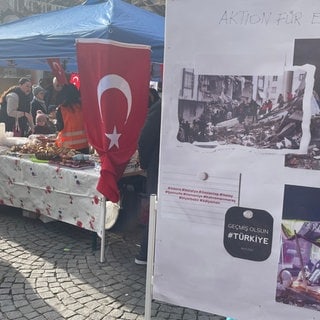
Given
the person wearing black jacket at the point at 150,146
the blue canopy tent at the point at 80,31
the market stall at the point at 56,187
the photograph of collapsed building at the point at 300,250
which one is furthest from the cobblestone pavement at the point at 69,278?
the blue canopy tent at the point at 80,31

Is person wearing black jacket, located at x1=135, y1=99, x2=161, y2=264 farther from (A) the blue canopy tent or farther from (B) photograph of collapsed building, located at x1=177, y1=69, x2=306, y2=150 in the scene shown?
(B) photograph of collapsed building, located at x1=177, y1=69, x2=306, y2=150

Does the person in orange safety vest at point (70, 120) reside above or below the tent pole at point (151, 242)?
above

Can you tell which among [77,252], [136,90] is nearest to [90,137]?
[136,90]

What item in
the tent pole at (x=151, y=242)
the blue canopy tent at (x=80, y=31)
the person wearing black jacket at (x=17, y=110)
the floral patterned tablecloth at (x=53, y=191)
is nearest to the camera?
the tent pole at (x=151, y=242)

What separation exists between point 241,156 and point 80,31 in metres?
3.53

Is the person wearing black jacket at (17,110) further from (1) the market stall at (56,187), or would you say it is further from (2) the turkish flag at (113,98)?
(2) the turkish flag at (113,98)

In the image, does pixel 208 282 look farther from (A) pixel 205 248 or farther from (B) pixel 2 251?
(B) pixel 2 251

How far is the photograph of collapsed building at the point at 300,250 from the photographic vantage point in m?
1.74

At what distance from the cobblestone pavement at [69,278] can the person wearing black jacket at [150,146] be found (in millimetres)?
396

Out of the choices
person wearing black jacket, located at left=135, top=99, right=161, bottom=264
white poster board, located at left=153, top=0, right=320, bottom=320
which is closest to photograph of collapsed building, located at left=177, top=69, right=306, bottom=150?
white poster board, located at left=153, top=0, right=320, bottom=320

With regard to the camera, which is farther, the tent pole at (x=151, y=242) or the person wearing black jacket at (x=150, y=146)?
the person wearing black jacket at (x=150, y=146)

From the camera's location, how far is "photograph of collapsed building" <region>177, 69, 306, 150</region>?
1715mm

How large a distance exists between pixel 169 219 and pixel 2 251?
2.79 m

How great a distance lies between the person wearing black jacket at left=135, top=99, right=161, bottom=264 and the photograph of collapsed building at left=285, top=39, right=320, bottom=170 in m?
1.91
